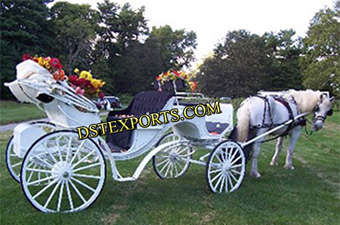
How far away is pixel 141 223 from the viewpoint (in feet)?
11.4

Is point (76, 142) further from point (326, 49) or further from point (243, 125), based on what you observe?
point (326, 49)

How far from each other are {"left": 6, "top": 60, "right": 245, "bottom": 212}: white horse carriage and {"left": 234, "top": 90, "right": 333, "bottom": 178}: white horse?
0.28m

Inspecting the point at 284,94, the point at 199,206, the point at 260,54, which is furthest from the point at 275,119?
the point at 260,54

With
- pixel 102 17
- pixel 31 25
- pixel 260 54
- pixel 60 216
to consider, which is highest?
pixel 102 17

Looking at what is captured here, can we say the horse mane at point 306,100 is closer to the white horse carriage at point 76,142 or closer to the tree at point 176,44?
the white horse carriage at point 76,142

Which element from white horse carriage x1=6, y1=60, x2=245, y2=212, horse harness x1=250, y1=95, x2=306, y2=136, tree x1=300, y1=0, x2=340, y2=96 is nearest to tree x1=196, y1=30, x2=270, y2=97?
tree x1=300, y1=0, x2=340, y2=96

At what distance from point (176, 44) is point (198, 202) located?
48.8 meters

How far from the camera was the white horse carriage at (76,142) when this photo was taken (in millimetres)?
3459

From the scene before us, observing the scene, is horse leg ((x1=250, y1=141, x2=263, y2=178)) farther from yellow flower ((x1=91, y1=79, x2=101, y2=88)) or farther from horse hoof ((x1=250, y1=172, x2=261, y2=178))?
yellow flower ((x1=91, y1=79, x2=101, y2=88))

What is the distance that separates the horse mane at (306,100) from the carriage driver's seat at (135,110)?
297 cm

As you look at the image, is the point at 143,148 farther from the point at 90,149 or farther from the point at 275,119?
the point at 275,119

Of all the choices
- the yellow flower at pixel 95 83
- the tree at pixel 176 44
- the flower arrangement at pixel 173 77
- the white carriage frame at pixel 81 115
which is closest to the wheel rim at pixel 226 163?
the white carriage frame at pixel 81 115

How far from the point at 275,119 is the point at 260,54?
33377mm

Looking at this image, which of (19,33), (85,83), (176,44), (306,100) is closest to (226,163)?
(85,83)
